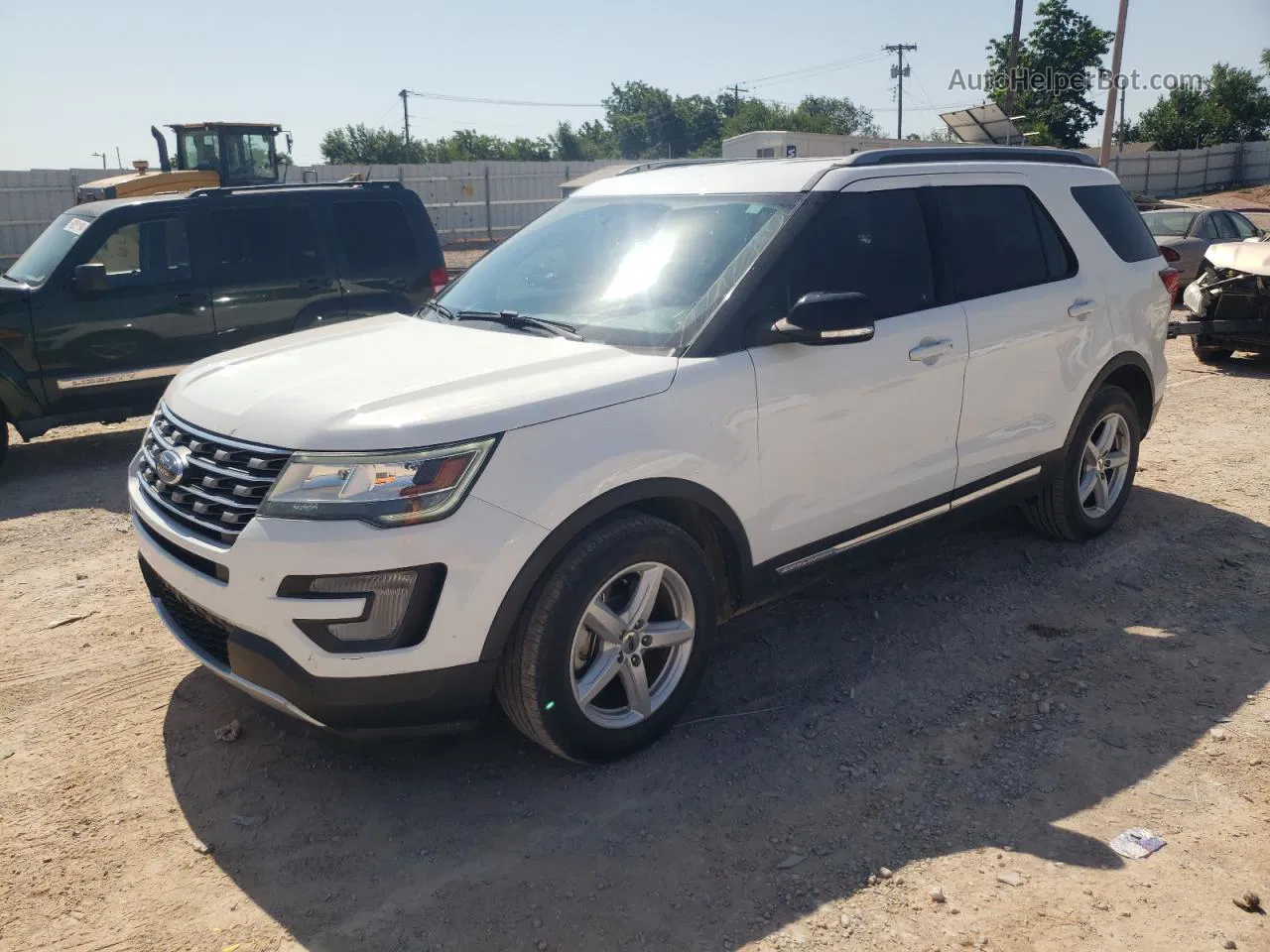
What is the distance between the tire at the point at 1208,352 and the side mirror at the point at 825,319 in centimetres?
879

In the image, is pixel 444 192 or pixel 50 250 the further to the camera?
pixel 444 192

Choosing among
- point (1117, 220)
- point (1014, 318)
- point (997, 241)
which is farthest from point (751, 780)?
point (1117, 220)

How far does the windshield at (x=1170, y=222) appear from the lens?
14906 millimetres

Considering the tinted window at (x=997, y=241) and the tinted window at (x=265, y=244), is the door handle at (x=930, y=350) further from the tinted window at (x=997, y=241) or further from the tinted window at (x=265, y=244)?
the tinted window at (x=265, y=244)

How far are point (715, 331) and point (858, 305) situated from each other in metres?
0.52

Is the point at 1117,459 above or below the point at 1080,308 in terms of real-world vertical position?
below

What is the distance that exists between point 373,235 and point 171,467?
6.07m

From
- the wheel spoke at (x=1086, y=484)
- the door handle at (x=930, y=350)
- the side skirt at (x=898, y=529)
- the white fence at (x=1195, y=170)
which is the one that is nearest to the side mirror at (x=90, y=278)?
the side skirt at (x=898, y=529)

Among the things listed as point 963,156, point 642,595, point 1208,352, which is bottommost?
point 1208,352

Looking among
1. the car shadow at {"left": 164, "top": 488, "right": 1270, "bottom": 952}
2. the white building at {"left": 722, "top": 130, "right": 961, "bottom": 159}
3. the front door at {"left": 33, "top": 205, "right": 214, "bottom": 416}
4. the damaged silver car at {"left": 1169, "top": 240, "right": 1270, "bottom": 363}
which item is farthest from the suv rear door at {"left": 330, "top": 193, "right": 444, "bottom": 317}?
the white building at {"left": 722, "top": 130, "right": 961, "bottom": 159}

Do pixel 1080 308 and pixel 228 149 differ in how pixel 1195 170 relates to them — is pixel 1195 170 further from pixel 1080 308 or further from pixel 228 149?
pixel 1080 308

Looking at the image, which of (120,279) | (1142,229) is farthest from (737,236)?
(120,279)

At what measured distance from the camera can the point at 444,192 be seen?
29.8 m

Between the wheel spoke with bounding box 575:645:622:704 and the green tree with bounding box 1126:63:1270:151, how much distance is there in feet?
202
